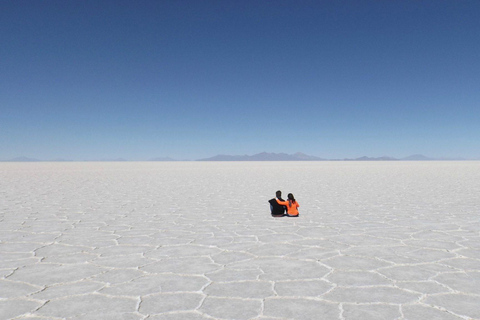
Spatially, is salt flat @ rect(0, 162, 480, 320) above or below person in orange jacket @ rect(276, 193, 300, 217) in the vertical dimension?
below

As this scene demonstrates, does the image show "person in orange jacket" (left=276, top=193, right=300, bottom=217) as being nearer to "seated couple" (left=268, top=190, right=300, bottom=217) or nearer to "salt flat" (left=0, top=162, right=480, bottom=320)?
"seated couple" (left=268, top=190, right=300, bottom=217)

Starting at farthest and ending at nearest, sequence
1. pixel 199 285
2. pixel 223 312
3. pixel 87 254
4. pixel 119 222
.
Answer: pixel 119 222 < pixel 87 254 < pixel 199 285 < pixel 223 312

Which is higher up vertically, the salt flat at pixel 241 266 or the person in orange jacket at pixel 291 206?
the person in orange jacket at pixel 291 206

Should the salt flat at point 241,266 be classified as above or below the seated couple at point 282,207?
below

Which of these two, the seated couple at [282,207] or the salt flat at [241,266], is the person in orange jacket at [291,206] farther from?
the salt flat at [241,266]

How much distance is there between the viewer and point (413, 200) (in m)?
8.23

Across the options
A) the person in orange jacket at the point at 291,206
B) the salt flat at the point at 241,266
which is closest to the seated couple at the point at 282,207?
the person in orange jacket at the point at 291,206

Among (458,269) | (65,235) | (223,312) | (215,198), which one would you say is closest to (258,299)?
(223,312)

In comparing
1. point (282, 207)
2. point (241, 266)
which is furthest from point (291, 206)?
point (241, 266)

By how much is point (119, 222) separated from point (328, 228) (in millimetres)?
3221

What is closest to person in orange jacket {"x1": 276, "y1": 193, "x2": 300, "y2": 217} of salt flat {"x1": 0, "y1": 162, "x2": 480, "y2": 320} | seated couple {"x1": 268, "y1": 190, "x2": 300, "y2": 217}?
seated couple {"x1": 268, "y1": 190, "x2": 300, "y2": 217}

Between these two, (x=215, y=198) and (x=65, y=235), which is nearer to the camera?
(x=65, y=235)

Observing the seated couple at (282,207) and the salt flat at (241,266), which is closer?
the salt flat at (241,266)

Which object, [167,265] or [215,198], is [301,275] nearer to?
[167,265]
